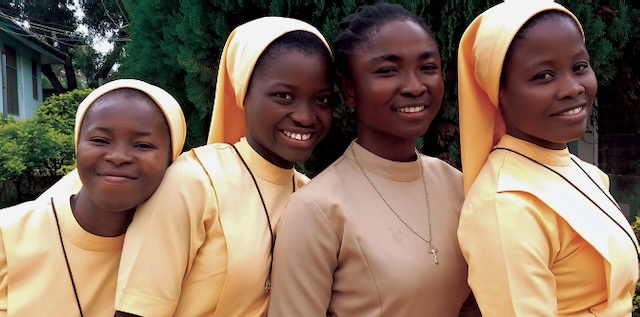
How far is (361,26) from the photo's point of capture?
2.14 m

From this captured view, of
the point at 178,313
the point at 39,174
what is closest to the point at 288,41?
the point at 178,313

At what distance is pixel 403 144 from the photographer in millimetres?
2197

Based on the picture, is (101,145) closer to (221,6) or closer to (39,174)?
(221,6)

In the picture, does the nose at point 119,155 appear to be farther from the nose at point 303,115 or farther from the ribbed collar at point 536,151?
the ribbed collar at point 536,151

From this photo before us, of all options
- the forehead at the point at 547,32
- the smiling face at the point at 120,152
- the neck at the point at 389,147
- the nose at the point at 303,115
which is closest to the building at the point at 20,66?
the smiling face at the point at 120,152

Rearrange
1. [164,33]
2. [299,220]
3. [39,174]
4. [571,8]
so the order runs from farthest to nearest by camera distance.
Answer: [39,174] < [164,33] < [571,8] < [299,220]

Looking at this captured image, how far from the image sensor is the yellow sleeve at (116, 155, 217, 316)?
1908 millimetres

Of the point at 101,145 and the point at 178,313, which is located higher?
the point at 101,145

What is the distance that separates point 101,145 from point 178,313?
632 mm

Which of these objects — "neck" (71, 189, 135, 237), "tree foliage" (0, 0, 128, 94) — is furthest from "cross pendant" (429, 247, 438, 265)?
"tree foliage" (0, 0, 128, 94)

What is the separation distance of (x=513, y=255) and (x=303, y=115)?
2.80ft

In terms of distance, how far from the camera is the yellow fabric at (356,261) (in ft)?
6.28

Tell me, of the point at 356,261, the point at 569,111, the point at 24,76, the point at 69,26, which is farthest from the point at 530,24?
the point at 69,26

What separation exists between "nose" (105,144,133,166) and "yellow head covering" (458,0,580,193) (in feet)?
3.92
